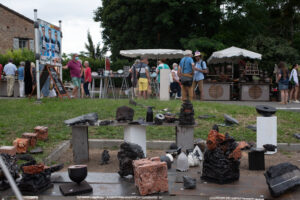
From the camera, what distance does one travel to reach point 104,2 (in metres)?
32.0

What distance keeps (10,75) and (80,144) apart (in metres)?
12.4

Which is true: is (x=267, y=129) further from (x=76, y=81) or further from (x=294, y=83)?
(x=76, y=81)

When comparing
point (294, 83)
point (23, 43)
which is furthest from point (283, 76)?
point (23, 43)

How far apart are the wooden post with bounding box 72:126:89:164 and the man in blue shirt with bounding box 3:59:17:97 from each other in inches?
486

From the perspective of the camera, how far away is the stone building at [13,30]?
34.6 metres

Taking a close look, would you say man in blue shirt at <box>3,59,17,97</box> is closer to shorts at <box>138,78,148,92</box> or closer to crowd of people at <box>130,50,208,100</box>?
crowd of people at <box>130,50,208,100</box>

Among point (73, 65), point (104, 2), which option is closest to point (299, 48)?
point (104, 2)

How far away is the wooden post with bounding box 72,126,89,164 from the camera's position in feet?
20.5

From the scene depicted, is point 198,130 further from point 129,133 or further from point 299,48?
point 299,48

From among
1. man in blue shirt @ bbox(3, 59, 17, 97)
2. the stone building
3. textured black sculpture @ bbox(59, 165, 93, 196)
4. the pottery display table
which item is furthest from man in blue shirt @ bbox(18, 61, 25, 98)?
the stone building

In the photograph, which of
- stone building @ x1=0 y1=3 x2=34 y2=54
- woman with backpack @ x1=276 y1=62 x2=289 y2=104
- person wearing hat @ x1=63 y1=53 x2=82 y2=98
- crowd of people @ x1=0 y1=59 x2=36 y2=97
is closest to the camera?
woman with backpack @ x1=276 y1=62 x2=289 y2=104

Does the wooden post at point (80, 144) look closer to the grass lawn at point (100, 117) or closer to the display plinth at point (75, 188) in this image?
the grass lawn at point (100, 117)

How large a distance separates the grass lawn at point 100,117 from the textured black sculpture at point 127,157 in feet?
5.78

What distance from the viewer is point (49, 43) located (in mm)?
12523
